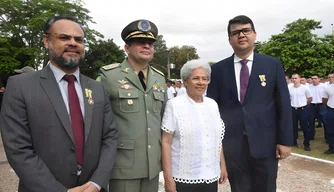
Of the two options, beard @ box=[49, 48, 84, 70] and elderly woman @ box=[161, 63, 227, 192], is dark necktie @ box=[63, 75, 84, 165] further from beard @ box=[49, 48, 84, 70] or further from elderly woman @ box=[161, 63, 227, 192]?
elderly woman @ box=[161, 63, 227, 192]

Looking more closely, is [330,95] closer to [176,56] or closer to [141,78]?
[141,78]

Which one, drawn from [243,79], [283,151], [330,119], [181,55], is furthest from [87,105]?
[181,55]

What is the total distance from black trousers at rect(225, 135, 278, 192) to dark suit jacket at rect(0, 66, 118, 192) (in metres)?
1.40

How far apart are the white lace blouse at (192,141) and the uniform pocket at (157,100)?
17 centimetres

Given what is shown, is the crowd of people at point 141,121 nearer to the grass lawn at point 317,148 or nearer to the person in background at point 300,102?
the grass lawn at point 317,148

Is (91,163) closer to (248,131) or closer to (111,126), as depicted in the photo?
(111,126)

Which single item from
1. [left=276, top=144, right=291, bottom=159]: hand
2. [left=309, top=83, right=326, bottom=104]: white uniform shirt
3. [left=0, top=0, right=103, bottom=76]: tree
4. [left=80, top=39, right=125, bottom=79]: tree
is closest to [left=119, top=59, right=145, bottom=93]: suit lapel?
[left=276, top=144, right=291, bottom=159]: hand

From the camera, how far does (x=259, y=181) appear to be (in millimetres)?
2652

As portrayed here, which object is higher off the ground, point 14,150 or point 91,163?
point 14,150

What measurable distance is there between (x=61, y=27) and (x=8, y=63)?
72.8ft

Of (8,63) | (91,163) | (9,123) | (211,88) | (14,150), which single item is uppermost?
(8,63)

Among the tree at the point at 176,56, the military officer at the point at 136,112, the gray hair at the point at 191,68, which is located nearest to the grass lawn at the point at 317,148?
the gray hair at the point at 191,68

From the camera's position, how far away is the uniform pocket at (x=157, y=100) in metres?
2.54

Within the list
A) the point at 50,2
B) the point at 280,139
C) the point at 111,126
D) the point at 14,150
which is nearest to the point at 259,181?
the point at 280,139
